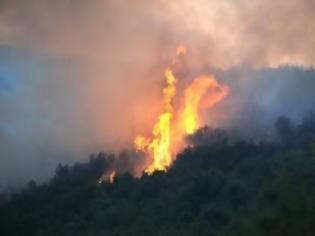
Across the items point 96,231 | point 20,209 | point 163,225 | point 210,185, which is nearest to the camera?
point 163,225

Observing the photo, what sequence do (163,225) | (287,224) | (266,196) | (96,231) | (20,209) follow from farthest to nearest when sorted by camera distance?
(20,209), (96,231), (163,225), (266,196), (287,224)

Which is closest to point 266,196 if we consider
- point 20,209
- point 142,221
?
point 142,221

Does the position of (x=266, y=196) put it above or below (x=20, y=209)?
below

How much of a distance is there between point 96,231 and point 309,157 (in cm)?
4623

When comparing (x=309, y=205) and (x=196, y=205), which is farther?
(x=196, y=205)

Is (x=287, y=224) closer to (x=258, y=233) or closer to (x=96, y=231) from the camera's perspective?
(x=258, y=233)

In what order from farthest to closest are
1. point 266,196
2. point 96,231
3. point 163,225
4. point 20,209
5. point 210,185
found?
point 20,209
point 210,185
point 96,231
point 163,225
point 266,196

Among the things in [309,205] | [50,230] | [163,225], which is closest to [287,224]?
[309,205]

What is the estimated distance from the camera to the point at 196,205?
407 feet

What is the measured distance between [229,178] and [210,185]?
186 inches

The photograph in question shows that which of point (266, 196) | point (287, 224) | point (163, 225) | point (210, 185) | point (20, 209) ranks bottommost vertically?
point (287, 224)

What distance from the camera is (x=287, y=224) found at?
32.0 metres

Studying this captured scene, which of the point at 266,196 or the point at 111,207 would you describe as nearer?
the point at 266,196

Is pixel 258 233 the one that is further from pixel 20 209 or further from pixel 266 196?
pixel 20 209
